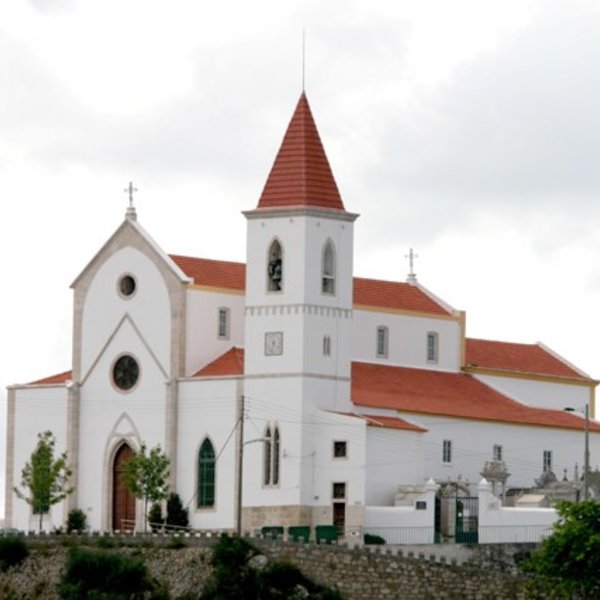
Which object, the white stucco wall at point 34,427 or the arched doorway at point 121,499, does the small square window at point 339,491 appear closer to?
the arched doorway at point 121,499

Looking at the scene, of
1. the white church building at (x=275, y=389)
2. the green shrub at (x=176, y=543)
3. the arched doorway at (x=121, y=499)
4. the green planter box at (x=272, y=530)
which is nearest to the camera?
the green shrub at (x=176, y=543)

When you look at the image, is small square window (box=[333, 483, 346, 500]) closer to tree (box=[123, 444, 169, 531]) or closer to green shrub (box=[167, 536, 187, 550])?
tree (box=[123, 444, 169, 531])

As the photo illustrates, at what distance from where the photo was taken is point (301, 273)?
136 m

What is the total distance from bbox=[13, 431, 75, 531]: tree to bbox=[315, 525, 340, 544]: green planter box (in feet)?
39.1

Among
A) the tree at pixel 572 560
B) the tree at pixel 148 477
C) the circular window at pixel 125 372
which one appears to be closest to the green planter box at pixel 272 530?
the tree at pixel 148 477

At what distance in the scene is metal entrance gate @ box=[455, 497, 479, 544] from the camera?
134125 mm

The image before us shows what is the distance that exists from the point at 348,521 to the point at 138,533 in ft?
26.2

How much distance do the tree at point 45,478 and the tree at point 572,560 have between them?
2290 centimetres

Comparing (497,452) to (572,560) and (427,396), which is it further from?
(572,560)

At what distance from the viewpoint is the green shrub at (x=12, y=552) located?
12950cm

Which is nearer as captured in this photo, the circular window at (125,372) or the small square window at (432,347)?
the circular window at (125,372)

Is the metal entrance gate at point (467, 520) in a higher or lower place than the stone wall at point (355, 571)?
higher

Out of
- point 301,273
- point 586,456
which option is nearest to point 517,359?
point 586,456

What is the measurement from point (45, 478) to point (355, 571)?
62.5ft
